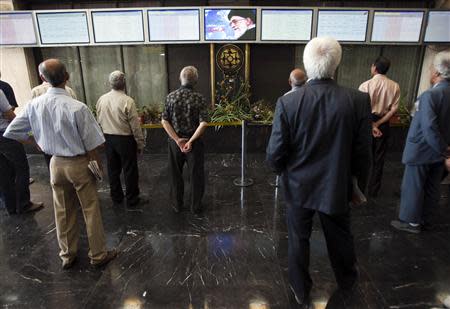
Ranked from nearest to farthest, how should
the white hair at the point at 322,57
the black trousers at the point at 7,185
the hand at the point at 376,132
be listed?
the white hair at the point at 322,57 < the black trousers at the point at 7,185 < the hand at the point at 376,132

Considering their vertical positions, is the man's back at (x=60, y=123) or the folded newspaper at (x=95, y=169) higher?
the man's back at (x=60, y=123)

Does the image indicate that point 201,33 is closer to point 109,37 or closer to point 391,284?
point 109,37

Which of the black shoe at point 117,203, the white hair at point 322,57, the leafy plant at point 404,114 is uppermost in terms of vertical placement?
the white hair at point 322,57

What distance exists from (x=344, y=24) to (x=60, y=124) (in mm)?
4361

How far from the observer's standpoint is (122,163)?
3.58 meters

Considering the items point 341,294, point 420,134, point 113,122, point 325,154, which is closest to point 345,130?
point 325,154

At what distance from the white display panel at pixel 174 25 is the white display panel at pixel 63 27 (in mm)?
1070

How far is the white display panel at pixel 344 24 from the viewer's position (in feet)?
15.7

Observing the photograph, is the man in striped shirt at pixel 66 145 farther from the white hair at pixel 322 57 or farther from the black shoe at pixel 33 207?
the white hair at pixel 322 57

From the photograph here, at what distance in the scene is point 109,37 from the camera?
4.95m

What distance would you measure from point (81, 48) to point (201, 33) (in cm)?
230

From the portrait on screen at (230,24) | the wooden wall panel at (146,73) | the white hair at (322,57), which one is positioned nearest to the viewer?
the white hair at (322,57)

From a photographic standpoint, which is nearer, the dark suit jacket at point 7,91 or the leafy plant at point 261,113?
the dark suit jacket at point 7,91

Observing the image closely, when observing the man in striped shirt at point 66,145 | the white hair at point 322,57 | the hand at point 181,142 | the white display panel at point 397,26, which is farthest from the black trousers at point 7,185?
the white display panel at point 397,26
